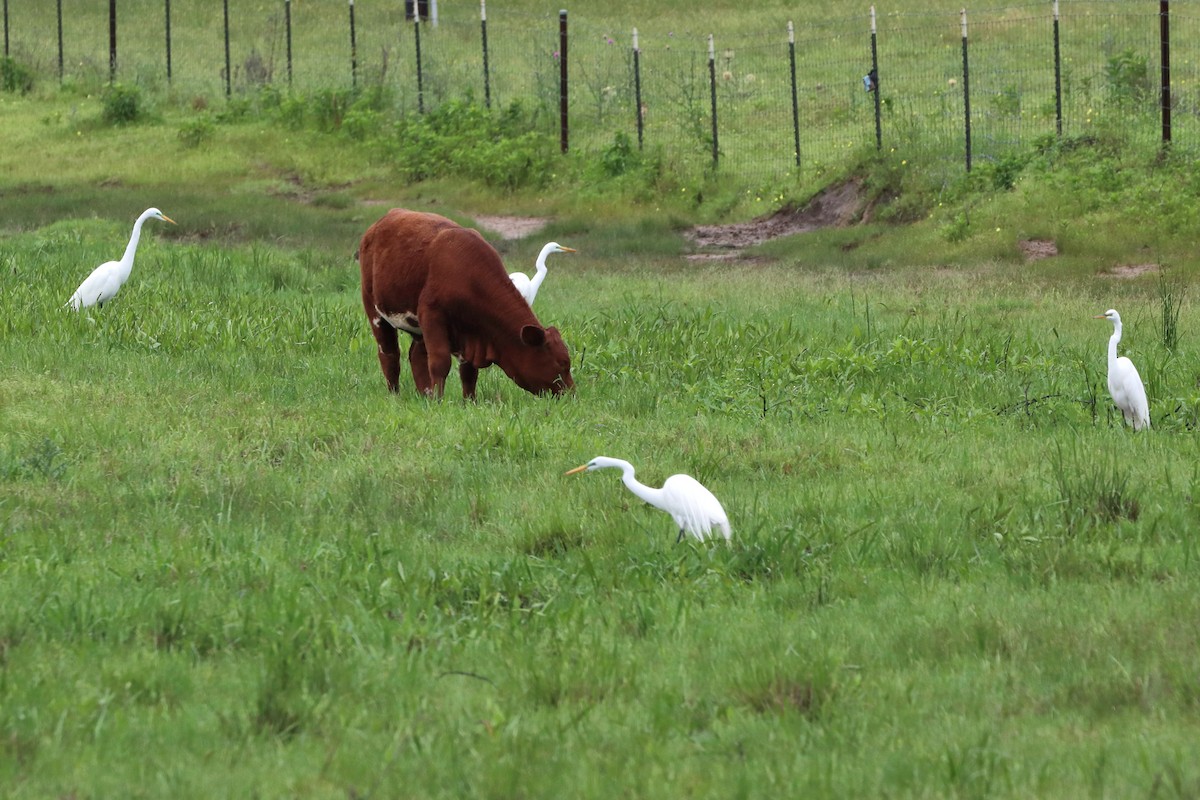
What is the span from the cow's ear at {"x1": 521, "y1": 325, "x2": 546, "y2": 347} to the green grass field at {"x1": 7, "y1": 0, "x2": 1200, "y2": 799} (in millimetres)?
407

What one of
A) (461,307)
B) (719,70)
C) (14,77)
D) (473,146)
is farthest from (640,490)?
(14,77)

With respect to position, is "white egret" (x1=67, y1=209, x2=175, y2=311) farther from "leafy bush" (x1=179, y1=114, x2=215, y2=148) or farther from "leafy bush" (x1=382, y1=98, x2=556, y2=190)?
"leafy bush" (x1=179, y1=114, x2=215, y2=148)

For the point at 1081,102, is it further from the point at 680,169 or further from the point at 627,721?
the point at 627,721

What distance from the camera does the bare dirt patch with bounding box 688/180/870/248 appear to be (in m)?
20.9

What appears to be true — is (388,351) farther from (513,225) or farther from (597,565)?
(513,225)

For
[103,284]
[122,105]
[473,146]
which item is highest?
[122,105]

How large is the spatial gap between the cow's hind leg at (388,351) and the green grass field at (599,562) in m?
0.19

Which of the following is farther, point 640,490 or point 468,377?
point 468,377

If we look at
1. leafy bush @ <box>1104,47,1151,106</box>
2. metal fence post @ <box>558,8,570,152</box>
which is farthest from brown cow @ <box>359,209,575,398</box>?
metal fence post @ <box>558,8,570,152</box>

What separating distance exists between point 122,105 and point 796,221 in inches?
565

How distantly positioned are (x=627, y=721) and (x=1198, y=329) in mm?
9590

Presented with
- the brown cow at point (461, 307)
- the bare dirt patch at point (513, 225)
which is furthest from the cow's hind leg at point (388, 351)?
the bare dirt patch at point (513, 225)

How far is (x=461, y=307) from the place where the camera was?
9555 mm

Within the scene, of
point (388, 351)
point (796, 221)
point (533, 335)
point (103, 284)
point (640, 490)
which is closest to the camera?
point (640, 490)
